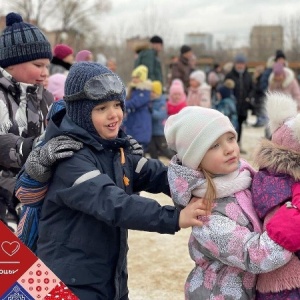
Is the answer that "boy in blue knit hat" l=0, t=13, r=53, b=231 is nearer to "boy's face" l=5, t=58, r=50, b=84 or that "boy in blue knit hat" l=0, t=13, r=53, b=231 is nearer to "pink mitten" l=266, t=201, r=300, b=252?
"boy's face" l=5, t=58, r=50, b=84

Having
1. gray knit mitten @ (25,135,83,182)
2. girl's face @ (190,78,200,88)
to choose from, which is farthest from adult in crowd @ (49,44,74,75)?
gray knit mitten @ (25,135,83,182)

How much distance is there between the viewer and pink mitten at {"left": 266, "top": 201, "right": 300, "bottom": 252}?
5.45ft

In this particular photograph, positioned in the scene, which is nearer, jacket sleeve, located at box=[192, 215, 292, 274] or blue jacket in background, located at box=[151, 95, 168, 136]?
jacket sleeve, located at box=[192, 215, 292, 274]

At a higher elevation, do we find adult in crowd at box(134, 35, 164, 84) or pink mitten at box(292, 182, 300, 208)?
pink mitten at box(292, 182, 300, 208)

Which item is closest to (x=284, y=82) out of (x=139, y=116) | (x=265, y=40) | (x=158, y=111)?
(x=158, y=111)

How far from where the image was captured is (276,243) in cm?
169

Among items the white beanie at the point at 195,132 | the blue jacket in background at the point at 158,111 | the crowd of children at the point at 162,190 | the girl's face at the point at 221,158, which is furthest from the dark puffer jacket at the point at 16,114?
the blue jacket in background at the point at 158,111

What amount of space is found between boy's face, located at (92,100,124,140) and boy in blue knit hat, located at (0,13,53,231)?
837 mm

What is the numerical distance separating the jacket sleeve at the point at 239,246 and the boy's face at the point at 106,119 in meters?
0.49

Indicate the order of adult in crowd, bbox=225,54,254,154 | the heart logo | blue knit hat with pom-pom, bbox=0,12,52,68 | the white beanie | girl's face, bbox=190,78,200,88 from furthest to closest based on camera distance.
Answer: adult in crowd, bbox=225,54,254,154, girl's face, bbox=190,78,200,88, blue knit hat with pom-pom, bbox=0,12,52,68, the white beanie, the heart logo

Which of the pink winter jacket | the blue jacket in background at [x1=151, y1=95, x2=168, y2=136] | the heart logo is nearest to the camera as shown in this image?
the heart logo

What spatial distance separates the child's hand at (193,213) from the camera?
175cm

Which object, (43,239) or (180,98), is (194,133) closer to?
(43,239)

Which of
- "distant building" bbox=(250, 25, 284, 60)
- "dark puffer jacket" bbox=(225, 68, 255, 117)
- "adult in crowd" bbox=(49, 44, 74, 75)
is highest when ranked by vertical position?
"adult in crowd" bbox=(49, 44, 74, 75)
